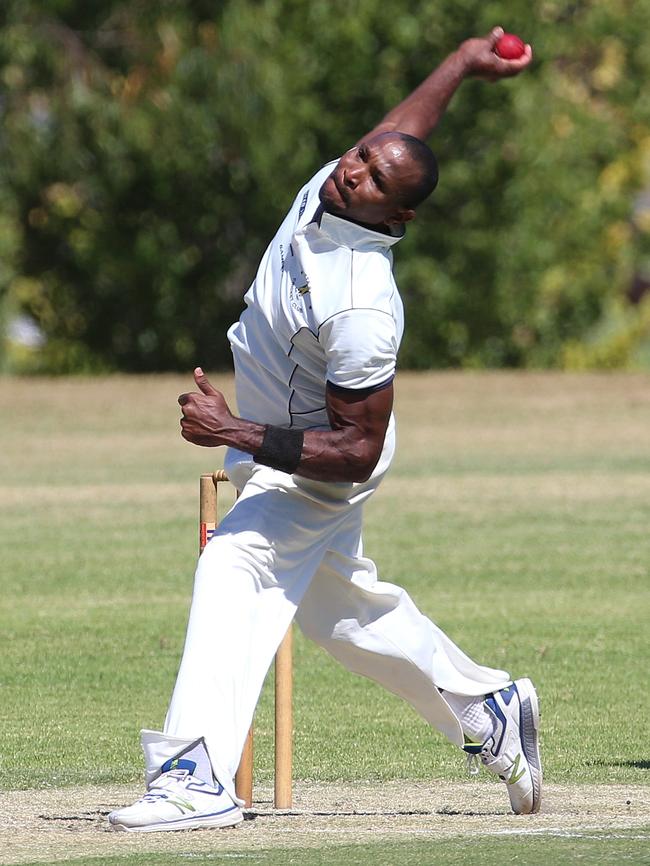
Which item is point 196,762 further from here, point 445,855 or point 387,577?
point 387,577

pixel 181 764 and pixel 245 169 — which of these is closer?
pixel 181 764

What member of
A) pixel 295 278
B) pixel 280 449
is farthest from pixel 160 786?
pixel 295 278

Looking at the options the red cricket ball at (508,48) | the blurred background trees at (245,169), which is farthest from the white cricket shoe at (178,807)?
the blurred background trees at (245,169)

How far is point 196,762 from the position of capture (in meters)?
5.69

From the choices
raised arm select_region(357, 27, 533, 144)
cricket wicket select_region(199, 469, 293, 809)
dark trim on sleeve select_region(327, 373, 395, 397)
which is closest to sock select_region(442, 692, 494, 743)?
cricket wicket select_region(199, 469, 293, 809)

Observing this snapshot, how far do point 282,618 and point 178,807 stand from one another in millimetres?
653

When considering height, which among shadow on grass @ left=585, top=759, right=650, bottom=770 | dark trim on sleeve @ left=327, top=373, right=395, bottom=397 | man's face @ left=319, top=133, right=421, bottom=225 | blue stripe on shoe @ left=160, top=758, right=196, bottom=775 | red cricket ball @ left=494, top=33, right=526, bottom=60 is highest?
red cricket ball @ left=494, top=33, right=526, bottom=60

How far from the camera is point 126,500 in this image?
56.8 feet

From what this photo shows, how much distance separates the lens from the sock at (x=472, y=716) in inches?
248

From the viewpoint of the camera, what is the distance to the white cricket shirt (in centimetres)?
568

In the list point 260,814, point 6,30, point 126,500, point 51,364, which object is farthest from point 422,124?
point 51,364

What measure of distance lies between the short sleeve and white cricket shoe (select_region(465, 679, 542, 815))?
127cm

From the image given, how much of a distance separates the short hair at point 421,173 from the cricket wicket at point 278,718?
1.12 metres

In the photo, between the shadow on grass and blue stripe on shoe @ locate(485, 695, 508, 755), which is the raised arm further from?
the shadow on grass
